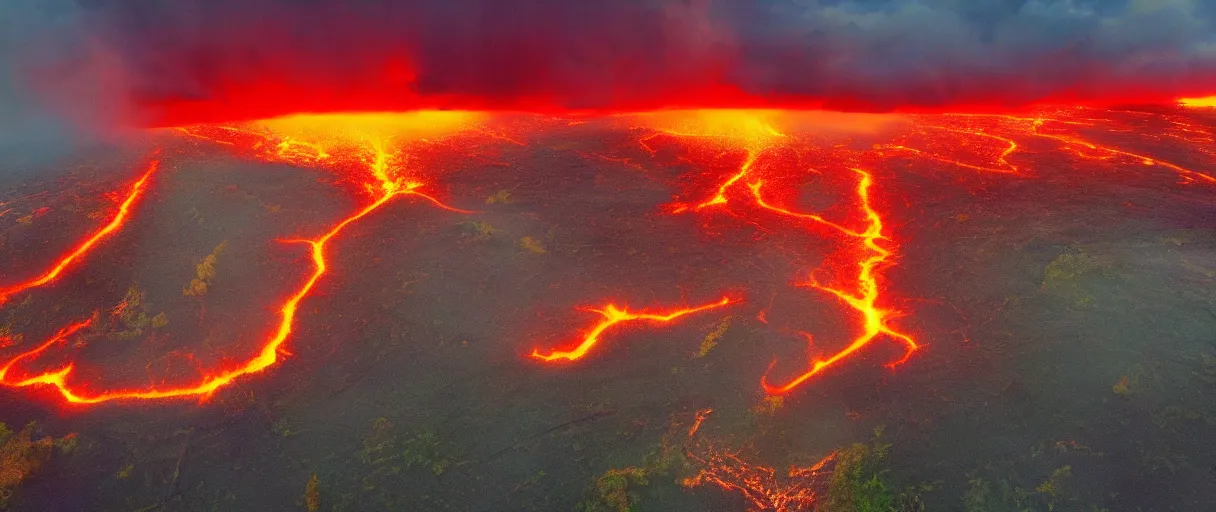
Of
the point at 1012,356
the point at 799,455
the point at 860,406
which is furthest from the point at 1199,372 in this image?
the point at 799,455

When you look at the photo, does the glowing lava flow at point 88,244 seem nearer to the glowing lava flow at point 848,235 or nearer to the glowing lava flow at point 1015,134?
the glowing lava flow at point 848,235

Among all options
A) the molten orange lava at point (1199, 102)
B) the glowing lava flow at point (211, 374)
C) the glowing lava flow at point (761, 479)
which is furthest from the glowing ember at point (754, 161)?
the molten orange lava at point (1199, 102)

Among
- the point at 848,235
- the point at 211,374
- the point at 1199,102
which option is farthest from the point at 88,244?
the point at 1199,102

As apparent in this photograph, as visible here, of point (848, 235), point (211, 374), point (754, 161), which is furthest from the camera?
point (754, 161)

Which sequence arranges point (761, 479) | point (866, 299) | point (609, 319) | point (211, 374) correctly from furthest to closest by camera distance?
point (866, 299) → point (609, 319) → point (211, 374) → point (761, 479)

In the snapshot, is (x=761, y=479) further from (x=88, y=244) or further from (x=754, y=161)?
(x=88, y=244)

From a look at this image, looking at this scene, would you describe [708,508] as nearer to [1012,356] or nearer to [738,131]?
[1012,356]

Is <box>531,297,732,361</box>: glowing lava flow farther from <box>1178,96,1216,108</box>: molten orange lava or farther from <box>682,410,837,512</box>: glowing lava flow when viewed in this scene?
<box>1178,96,1216,108</box>: molten orange lava

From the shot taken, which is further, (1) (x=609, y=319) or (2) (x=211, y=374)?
(1) (x=609, y=319)
